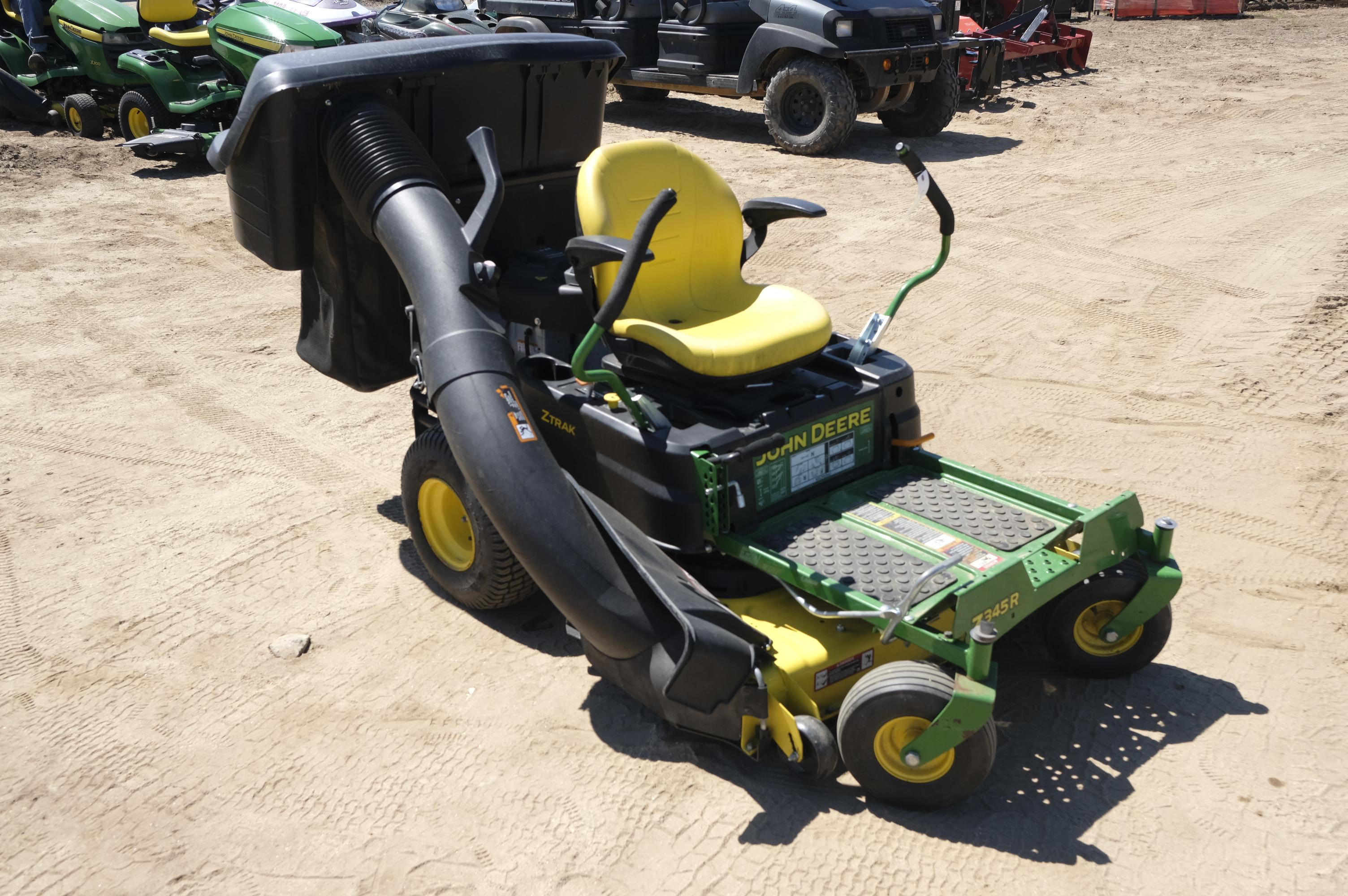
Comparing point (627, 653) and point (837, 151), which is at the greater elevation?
point (837, 151)

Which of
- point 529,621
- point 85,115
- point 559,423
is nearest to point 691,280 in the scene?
point 559,423

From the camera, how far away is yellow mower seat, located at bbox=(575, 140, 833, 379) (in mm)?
3949

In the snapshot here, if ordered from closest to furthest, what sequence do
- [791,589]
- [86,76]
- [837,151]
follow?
[791,589], [837,151], [86,76]

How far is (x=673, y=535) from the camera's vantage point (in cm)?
381

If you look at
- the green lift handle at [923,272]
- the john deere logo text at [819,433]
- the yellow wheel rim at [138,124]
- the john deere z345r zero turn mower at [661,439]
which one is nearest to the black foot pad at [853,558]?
the john deere z345r zero turn mower at [661,439]

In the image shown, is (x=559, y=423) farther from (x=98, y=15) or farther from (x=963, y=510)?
(x=98, y=15)

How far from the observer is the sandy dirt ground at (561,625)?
10.7 feet

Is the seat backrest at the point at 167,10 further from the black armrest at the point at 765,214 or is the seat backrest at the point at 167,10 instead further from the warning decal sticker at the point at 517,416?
the warning decal sticker at the point at 517,416

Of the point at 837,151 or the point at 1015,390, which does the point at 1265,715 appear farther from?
the point at 837,151

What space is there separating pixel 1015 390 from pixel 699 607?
10.9ft

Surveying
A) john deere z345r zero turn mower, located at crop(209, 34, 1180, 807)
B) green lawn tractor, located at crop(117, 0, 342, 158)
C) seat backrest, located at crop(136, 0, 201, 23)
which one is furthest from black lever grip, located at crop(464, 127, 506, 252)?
seat backrest, located at crop(136, 0, 201, 23)

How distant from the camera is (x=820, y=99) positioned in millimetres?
10781

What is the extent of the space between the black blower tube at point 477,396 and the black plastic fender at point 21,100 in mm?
9561

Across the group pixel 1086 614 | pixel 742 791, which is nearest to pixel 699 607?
pixel 742 791
